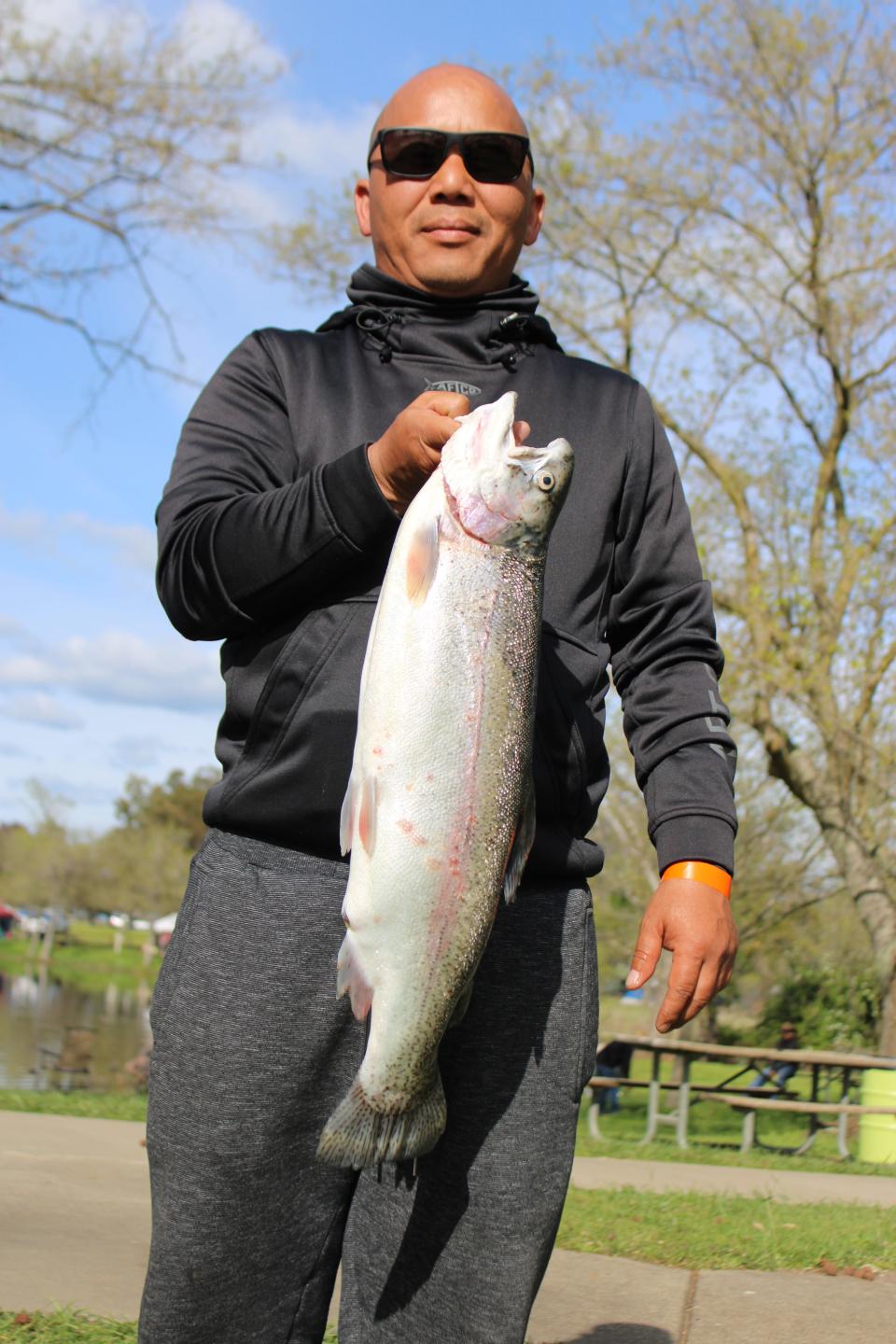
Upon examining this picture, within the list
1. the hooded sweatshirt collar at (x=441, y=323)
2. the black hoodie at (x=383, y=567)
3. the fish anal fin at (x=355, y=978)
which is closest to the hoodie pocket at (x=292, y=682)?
the black hoodie at (x=383, y=567)

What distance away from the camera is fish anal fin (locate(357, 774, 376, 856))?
188 centimetres

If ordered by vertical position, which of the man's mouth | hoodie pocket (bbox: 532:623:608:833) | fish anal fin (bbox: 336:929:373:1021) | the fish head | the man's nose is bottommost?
fish anal fin (bbox: 336:929:373:1021)

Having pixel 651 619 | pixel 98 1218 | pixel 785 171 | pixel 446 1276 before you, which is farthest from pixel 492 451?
pixel 785 171

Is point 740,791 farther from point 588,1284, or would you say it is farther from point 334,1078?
point 334,1078

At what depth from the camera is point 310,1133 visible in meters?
2.11

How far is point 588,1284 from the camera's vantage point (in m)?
4.48

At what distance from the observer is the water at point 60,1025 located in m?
20.5

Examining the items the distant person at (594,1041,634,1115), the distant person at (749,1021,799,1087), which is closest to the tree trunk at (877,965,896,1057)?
the distant person at (749,1021,799,1087)

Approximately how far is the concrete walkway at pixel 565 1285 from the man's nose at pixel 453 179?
3.06m

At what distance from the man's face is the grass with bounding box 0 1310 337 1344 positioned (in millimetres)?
2742

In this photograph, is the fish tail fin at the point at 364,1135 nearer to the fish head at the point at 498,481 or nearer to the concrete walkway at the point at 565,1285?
the fish head at the point at 498,481

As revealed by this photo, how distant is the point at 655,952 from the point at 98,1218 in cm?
360

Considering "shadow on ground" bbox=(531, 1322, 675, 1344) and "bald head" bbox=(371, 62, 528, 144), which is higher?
"bald head" bbox=(371, 62, 528, 144)

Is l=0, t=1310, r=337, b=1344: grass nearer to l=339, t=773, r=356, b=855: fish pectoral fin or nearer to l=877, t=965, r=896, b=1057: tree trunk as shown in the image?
l=339, t=773, r=356, b=855: fish pectoral fin
